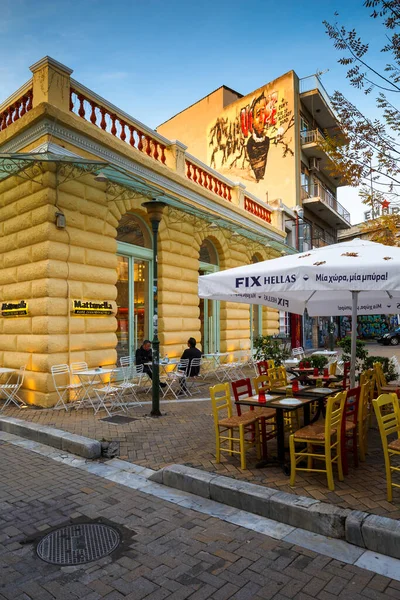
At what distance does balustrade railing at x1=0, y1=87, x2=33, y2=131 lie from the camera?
9.62m

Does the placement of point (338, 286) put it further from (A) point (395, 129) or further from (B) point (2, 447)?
(B) point (2, 447)

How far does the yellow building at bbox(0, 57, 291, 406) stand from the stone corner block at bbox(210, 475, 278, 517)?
5.43 m

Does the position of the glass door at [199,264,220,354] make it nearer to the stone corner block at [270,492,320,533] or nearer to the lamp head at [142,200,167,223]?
the lamp head at [142,200,167,223]

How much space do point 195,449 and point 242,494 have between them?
187 cm

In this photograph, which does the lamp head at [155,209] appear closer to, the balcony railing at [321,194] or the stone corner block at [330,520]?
the stone corner block at [330,520]

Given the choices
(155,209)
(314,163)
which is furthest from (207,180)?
(314,163)

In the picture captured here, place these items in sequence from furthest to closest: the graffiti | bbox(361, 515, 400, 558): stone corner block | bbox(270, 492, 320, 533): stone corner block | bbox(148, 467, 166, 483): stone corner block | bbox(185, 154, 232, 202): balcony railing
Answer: the graffiti
bbox(185, 154, 232, 202): balcony railing
bbox(148, 467, 166, 483): stone corner block
bbox(270, 492, 320, 533): stone corner block
bbox(361, 515, 400, 558): stone corner block

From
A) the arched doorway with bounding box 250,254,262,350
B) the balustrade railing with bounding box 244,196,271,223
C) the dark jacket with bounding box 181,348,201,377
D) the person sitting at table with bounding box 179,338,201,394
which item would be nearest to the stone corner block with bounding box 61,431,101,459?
the person sitting at table with bounding box 179,338,201,394

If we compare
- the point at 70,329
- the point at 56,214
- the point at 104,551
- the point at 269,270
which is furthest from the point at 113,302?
the point at 104,551

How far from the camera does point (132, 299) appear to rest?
1169 centimetres

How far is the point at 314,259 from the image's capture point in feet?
17.7

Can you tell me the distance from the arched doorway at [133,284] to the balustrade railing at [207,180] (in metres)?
2.86

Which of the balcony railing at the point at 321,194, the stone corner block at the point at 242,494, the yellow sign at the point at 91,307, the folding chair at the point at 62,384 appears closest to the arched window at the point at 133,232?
the yellow sign at the point at 91,307

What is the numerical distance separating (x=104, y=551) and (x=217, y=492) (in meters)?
1.33
